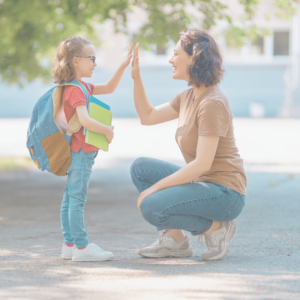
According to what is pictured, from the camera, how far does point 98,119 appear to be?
11.1 ft

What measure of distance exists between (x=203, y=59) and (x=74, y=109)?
37.0 inches

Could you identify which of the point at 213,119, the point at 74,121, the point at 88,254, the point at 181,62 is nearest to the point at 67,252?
the point at 88,254

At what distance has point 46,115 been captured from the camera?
3.31 metres

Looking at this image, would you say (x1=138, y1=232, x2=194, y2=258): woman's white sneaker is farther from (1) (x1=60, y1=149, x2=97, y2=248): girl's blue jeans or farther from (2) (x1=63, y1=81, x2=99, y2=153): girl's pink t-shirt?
(2) (x1=63, y1=81, x2=99, y2=153): girl's pink t-shirt

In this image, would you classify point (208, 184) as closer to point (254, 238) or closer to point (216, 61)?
point (216, 61)

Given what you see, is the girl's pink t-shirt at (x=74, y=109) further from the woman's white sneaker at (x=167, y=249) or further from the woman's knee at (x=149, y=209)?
the woman's white sneaker at (x=167, y=249)

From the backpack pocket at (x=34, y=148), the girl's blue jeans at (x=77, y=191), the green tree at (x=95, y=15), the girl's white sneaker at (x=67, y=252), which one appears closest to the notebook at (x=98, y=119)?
the girl's blue jeans at (x=77, y=191)

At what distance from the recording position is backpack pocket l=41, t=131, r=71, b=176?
3.29 metres

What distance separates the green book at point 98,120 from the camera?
3312 mm

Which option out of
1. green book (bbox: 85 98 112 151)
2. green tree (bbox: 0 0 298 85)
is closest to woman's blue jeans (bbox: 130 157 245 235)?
green book (bbox: 85 98 112 151)

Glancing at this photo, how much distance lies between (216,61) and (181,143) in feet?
2.00

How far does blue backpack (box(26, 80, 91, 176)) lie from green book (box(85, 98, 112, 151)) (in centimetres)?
8

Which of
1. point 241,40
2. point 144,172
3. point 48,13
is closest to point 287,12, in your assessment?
point 241,40

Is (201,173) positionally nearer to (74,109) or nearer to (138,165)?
(138,165)
